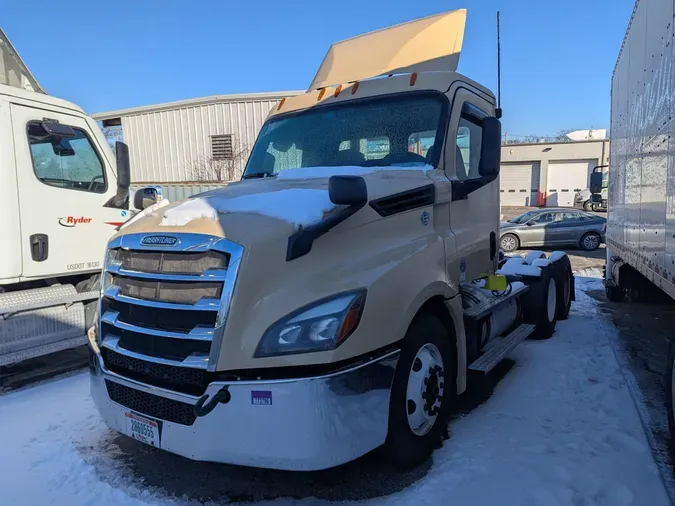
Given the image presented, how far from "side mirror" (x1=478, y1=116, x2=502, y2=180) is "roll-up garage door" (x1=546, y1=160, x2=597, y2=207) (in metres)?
40.0

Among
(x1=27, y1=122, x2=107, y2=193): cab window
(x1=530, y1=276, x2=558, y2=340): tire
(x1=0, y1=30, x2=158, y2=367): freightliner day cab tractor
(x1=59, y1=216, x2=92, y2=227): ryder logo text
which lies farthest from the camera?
(x1=530, y1=276, x2=558, y2=340): tire

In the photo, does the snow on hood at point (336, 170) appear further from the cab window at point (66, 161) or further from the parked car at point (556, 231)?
the parked car at point (556, 231)

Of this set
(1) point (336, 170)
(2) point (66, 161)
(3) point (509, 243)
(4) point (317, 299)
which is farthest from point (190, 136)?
(4) point (317, 299)

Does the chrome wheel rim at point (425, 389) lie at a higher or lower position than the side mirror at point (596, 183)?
lower

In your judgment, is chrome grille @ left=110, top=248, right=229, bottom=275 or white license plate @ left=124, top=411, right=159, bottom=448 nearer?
chrome grille @ left=110, top=248, right=229, bottom=275

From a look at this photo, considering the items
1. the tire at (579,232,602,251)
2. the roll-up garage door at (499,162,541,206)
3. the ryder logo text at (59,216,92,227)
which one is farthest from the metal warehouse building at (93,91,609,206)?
the roll-up garage door at (499,162,541,206)

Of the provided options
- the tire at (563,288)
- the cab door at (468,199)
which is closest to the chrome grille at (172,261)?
the cab door at (468,199)

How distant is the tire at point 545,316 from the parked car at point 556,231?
36.9 ft

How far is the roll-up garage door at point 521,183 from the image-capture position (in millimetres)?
41750

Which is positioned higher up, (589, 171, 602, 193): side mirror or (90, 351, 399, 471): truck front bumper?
(589, 171, 602, 193): side mirror

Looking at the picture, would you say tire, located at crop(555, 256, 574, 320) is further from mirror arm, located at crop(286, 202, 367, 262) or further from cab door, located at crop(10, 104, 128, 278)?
cab door, located at crop(10, 104, 128, 278)

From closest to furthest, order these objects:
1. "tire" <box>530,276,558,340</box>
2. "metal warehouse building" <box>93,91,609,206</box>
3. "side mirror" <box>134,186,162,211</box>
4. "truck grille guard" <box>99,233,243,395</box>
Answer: "truck grille guard" <box>99,233,243,395</box> < "side mirror" <box>134,186,162,211</box> < "tire" <box>530,276,558,340</box> < "metal warehouse building" <box>93,91,609,206</box>

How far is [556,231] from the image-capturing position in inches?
707

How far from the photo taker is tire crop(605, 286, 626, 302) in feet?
28.9
